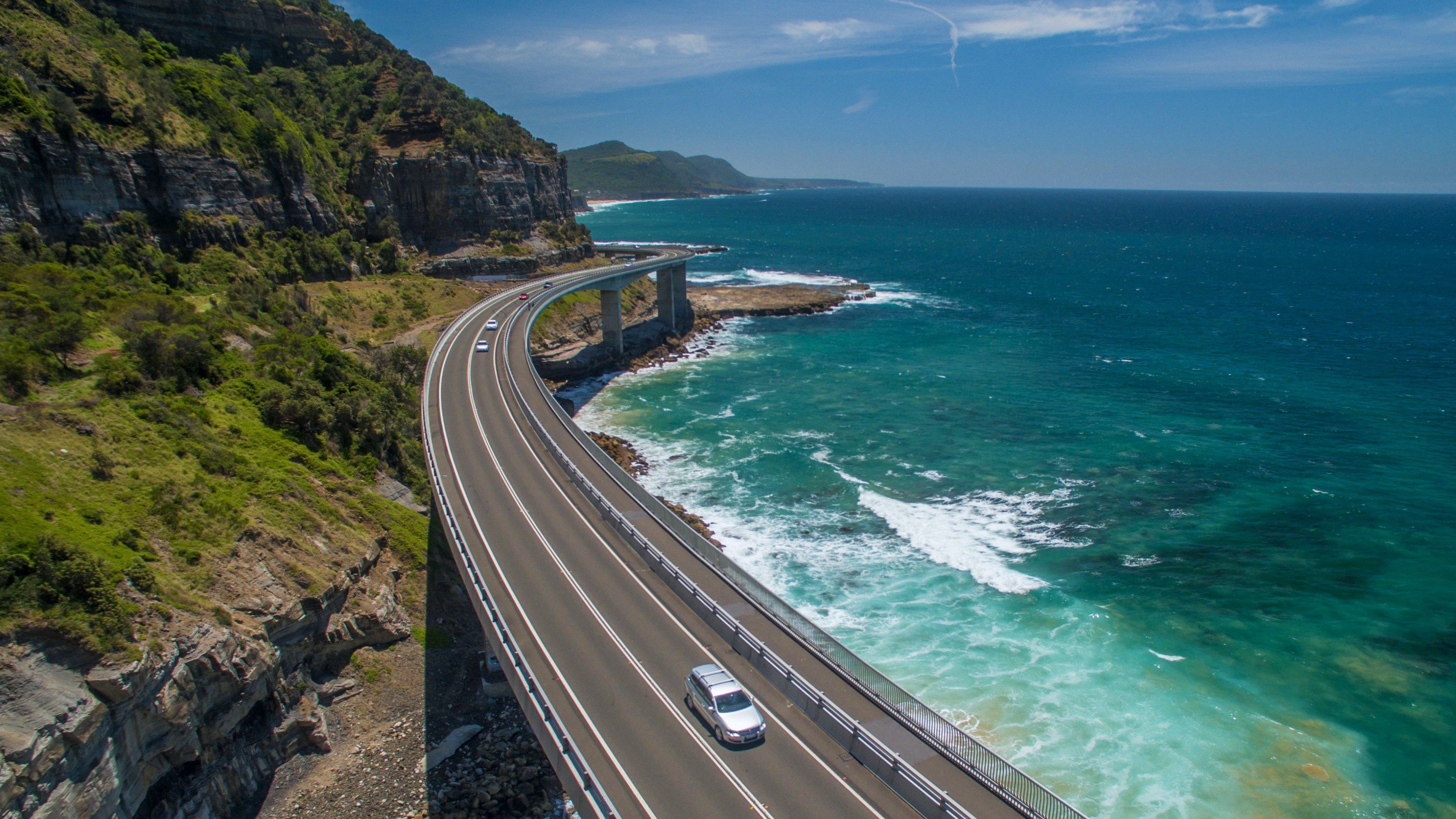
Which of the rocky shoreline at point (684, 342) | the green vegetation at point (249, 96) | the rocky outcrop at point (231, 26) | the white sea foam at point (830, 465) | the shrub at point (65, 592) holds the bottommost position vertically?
the white sea foam at point (830, 465)

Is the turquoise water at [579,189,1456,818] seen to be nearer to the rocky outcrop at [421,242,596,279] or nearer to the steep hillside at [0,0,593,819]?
the steep hillside at [0,0,593,819]

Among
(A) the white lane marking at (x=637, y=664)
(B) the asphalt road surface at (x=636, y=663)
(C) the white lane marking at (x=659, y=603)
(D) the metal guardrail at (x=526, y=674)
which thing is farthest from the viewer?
(C) the white lane marking at (x=659, y=603)

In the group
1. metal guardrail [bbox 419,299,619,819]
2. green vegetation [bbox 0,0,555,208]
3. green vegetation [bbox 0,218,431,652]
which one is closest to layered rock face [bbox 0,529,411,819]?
green vegetation [bbox 0,218,431,652]

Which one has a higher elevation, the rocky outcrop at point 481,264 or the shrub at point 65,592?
the rocky outcrop at point 481,264

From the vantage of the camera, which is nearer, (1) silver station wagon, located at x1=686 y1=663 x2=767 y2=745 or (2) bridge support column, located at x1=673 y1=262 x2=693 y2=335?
(1) silver station wagon, located at x1=686 y1=663 x2=767 y2=745

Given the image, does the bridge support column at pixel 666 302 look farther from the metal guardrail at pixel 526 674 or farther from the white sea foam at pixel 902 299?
the metal guardrail at pixel 526 674

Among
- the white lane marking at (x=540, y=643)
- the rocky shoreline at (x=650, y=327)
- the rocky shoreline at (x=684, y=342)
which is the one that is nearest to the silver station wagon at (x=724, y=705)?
the white lane marking at (x=540, y=643)

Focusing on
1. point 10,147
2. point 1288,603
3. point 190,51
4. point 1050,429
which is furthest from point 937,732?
point 190,51
